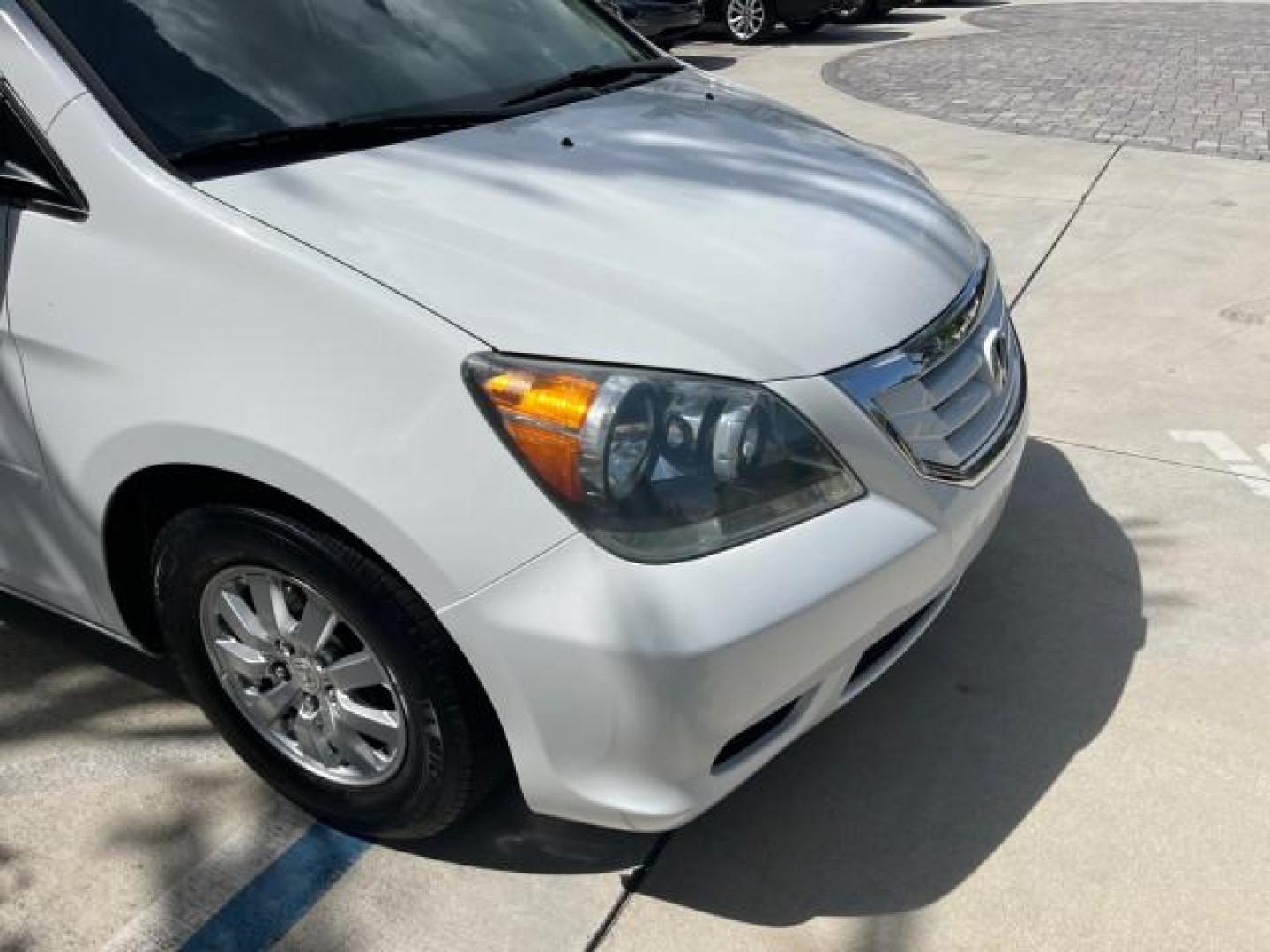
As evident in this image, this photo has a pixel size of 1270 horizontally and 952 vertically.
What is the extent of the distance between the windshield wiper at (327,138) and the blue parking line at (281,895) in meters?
1.35

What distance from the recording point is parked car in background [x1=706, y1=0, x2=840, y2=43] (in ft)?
47.9

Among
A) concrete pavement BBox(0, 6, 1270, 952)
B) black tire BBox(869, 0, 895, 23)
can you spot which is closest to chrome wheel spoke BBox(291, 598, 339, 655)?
concrete pavement BBox(0, 6, 1270, 952)

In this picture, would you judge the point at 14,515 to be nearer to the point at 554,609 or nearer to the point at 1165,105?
the point at 554,609

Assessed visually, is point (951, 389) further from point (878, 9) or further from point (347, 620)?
point (878, 9)

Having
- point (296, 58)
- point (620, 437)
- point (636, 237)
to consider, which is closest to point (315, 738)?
point (620, 437)

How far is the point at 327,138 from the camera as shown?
8.70ft

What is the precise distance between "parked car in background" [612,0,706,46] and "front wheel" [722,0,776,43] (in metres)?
1.89

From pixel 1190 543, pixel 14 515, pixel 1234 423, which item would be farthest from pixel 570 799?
pixel 1234 423

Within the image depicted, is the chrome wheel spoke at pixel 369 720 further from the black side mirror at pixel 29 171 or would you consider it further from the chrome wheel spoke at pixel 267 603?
the black side mirror at pixel 29 171

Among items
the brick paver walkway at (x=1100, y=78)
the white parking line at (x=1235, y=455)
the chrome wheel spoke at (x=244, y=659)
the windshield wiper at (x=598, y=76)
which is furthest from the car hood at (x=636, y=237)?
the brick paver walkway at (x=1100, y=78)

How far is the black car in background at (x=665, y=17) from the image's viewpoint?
40.0 ft

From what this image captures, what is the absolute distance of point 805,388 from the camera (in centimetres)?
227

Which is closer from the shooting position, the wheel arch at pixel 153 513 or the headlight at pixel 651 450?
the headlight at pixel 651 450

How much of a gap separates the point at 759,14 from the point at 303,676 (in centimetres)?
1348
